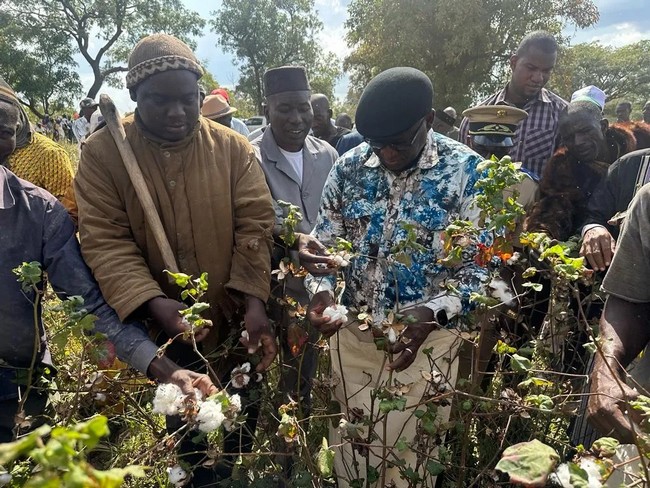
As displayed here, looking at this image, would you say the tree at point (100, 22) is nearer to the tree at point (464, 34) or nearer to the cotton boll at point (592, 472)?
the tree at point (464, 34)

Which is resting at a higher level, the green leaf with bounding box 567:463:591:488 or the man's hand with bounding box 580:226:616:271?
the green leaf with bounding box 567:463:591:488

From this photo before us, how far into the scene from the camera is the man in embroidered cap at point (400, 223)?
1.85 m

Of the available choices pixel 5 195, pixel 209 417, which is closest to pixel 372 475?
pixel 209 417

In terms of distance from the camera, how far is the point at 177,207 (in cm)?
205

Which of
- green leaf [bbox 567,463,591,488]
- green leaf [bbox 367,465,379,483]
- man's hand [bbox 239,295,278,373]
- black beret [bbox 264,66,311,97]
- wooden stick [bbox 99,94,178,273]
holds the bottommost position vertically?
green leaf [bbox 367,465,379,483]

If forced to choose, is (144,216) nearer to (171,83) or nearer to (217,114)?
(171,83)

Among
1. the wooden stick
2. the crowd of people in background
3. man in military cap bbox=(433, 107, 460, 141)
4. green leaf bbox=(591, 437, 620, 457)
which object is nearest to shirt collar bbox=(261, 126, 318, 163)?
the crowd of people in background

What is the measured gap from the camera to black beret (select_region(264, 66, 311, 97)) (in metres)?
3.19

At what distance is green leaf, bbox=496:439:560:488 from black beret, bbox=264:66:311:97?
2731 mm

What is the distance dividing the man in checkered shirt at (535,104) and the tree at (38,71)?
80.3 ft

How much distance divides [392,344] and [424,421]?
0.82 ft

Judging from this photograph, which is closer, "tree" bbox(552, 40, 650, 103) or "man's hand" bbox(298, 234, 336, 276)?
"man's hand" bbox(298, 234, 336, 276)

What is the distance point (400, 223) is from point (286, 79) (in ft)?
5.79

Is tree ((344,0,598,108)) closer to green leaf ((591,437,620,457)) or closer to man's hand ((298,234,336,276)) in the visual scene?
man's hand ((298,234,336,276))
